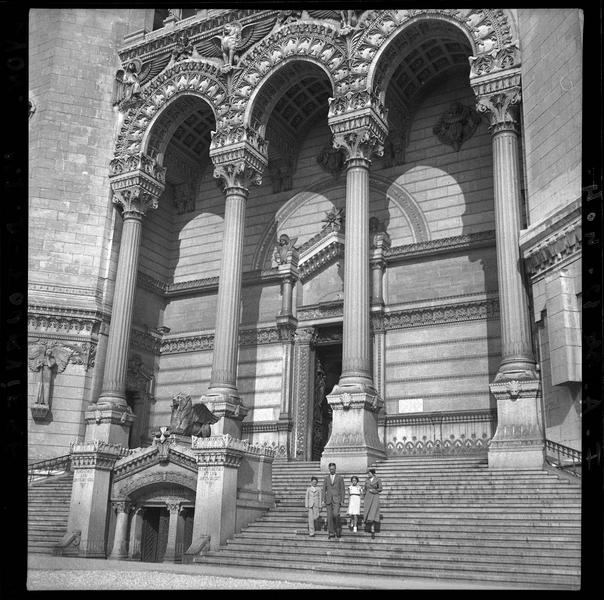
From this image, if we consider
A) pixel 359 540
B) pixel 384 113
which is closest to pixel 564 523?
pixel 359 540

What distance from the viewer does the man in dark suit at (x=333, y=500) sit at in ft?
49.5

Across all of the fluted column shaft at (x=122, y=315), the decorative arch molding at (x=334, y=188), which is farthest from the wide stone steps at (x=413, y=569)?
Answer: the decorative arch molding at (x=334, y=188)

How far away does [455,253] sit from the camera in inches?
924

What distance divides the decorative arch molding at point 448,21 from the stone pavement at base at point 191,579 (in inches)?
570

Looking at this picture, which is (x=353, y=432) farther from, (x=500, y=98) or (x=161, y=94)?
(x=161, y=94)

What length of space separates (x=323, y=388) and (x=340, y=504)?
9782 mm

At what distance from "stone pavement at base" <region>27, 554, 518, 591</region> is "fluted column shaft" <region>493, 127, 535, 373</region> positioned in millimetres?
7371

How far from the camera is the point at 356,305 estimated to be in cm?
2077

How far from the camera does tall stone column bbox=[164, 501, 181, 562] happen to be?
17.2m

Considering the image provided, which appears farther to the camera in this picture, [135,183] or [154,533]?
[135,183]

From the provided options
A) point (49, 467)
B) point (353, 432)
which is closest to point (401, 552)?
point (353, 432)

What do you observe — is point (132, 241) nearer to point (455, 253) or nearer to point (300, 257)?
point (300, 257)

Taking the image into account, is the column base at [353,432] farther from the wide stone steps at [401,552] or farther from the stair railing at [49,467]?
the stair railing at [49,467]
